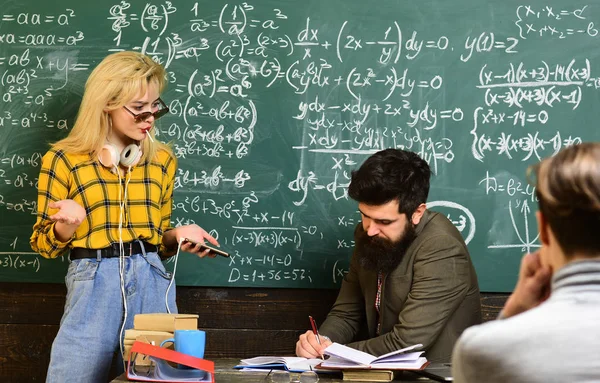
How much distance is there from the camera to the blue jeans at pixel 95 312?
280 cm

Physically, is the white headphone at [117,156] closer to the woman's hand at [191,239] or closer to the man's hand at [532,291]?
the woman's hand at [191,239]

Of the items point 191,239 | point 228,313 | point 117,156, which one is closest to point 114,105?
point 117,156

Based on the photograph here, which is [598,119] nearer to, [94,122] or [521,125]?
[521,125]

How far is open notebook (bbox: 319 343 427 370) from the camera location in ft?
7.91

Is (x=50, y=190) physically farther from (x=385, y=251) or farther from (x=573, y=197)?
(x=573, y=197)

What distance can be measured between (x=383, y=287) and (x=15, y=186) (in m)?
1.85

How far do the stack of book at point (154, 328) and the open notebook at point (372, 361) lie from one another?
1.53 feet

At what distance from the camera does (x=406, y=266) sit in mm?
3213

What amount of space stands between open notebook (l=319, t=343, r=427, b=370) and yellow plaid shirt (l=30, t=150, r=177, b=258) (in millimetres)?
940

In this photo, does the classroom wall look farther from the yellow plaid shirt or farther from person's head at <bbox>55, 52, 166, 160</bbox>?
person's head at <bbox>55, 52, 166, 160</bbox>

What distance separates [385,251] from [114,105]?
123 centimetres

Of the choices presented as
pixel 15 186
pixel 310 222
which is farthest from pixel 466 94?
pixel 15 186

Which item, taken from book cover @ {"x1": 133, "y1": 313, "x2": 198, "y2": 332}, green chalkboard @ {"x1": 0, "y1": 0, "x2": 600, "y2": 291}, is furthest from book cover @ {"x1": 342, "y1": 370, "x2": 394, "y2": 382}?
green chalkboard @ {"x1": 0, "y1": 0, "x2": 600, "y2": 291}

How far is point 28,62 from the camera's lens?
376 centimetres
